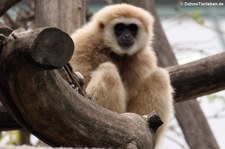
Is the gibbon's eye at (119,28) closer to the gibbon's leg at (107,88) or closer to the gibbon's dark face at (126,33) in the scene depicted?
the gibbon's dark face at (126,33)

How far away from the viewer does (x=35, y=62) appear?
Result: 9.11ft

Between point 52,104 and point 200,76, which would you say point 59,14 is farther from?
point 52,104

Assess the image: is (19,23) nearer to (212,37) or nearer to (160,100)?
(160,100)

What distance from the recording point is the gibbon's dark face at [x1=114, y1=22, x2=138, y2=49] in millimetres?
6637

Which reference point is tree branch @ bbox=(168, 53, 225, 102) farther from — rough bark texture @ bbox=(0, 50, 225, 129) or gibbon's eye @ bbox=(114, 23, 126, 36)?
gibbon's eye @ bbox=(114, 23, 126, 36)

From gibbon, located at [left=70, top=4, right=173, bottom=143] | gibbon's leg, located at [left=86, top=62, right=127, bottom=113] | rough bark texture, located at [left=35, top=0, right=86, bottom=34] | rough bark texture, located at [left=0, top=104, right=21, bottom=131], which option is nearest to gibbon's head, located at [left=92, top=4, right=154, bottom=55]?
gibbon, located at [left=70, top=4, right=173, bottom=143]

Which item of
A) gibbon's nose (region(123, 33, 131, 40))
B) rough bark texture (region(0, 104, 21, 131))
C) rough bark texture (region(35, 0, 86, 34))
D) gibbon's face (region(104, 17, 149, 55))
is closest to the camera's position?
rough bark texture (region(0, 104, 21, 131))

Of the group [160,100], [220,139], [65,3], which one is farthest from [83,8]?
[220,139]

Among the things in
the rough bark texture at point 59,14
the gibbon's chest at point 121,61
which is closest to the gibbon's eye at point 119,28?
the gibbon's chest at point 121,61

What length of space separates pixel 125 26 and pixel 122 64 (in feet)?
2.06

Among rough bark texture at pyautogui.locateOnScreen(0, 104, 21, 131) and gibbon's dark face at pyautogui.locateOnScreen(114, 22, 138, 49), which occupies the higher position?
gibbon's dark face at pyautogui.locateOnScreen(114, 22, 138, 49)

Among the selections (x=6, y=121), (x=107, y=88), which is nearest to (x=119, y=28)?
(x=107, y=88)

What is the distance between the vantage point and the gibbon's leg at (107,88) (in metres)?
5.32

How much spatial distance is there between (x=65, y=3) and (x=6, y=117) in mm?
1575
